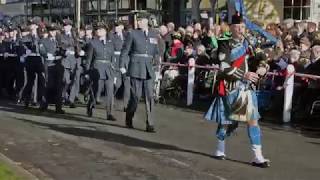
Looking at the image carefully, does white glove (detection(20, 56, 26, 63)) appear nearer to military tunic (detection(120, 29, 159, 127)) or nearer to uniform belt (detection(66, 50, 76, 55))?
uniform belt (detection(66, 50, 76, 55))

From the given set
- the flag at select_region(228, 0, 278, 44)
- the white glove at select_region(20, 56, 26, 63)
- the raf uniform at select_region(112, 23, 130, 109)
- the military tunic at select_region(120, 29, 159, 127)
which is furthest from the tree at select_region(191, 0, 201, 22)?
the military tunic at select_region(120, 29, 159, 127)

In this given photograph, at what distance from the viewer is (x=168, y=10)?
31641 mm

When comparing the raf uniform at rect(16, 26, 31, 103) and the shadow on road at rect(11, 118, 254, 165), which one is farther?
the raf uniform at rect(16, 26, 31, 103)

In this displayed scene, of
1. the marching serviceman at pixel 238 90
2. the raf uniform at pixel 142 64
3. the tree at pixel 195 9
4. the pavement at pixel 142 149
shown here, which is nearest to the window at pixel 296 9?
the tree at pixel 195 9

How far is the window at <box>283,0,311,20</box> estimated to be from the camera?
25703mm

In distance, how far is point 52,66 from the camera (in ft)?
52.8

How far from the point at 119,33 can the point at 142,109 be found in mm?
2083

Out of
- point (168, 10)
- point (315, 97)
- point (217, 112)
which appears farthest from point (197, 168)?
point (168, 10)

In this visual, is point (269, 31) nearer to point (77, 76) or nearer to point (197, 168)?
point (77, 76)

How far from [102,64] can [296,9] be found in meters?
13.2

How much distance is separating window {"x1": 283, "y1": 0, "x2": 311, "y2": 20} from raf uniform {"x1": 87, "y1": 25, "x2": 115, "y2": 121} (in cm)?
1271

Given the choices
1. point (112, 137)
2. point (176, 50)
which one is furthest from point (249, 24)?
point (112, 137)

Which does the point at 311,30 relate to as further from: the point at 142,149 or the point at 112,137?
the point at 142,149

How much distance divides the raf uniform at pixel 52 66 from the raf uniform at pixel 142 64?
11.9 feet
